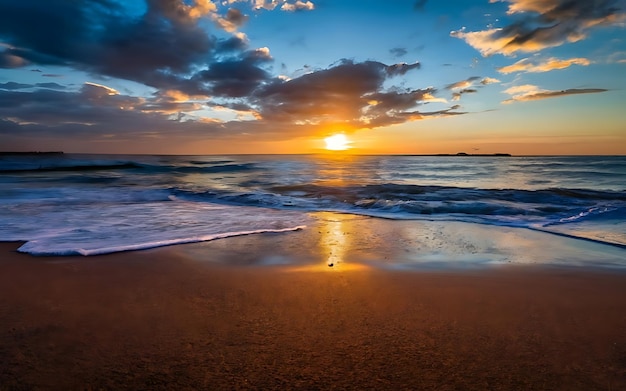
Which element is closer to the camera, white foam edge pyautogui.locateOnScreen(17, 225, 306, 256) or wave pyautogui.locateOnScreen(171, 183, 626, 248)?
white foam edge pyautogui.locateOnScreen(17, 225, 306, 256)

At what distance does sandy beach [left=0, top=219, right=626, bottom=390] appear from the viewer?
2.11 m

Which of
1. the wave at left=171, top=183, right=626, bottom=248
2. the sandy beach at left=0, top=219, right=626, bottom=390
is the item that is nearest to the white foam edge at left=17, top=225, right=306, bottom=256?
the sandy beach at left=0, top=219, right=626, bottom=390

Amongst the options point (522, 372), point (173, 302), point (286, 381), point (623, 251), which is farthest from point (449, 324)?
point (623, 251)

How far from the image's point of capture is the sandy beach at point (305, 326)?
2.11m

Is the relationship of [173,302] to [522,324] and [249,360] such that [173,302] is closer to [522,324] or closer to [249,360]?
[249,360]

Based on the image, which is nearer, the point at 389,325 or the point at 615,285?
the point at 389,325

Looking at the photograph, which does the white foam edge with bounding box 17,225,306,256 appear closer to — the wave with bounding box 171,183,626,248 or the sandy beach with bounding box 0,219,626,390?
the sandy beach with bounding box 0,219,626,390

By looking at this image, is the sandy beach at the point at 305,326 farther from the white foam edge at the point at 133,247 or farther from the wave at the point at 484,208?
the wave at the point at 484,208

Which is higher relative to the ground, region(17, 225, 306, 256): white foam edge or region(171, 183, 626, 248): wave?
region(17, 225, 306, 256): white foam edge

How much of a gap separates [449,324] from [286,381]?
1.47 meters

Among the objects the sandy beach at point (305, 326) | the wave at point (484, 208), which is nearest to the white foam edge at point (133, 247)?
the sandy beach at point (305, 326)

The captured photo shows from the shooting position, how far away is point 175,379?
81.7 inches

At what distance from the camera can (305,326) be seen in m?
2.78

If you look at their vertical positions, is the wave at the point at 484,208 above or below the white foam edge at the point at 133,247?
below
